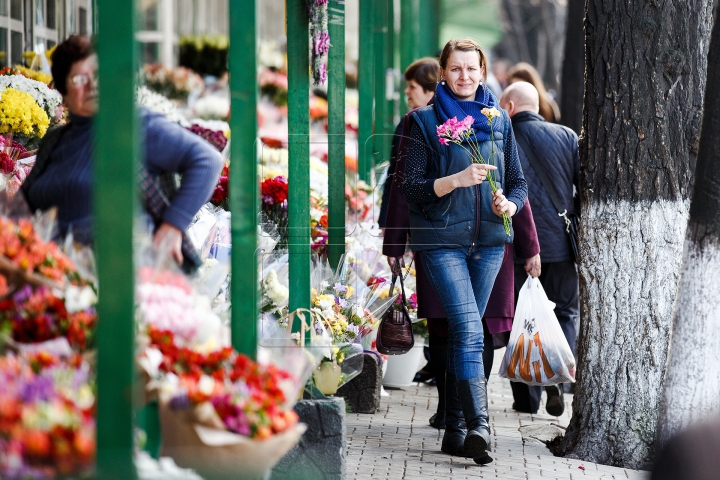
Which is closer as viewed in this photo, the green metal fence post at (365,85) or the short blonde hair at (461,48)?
the short blonde hair at (461,48)

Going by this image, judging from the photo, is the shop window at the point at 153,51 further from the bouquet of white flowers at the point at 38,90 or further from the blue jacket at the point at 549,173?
the blue jacket at the point at 549,173

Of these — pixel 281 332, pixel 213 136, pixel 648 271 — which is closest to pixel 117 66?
pixel 281 332

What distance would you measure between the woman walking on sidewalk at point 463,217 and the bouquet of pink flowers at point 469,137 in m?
0.02

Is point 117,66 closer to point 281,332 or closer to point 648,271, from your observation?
point 281,332

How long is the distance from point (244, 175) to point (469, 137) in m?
1.55

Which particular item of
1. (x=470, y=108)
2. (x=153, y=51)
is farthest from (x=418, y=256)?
(x=153, y=51)

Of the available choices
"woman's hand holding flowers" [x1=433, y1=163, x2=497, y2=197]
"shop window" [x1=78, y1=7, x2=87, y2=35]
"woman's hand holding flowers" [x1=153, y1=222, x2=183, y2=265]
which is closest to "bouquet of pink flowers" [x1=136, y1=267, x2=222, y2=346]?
"woman's hand holding flowers" [x1=153, y1=222, x2=183, y2=265]

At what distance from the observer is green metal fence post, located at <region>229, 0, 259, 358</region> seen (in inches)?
140

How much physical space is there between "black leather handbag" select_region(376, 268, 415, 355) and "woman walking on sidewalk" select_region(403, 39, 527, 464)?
1.54 feet

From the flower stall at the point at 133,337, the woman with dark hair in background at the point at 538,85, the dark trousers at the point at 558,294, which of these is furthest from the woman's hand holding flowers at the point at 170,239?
the woman with dark hair in background at the point at 538,85

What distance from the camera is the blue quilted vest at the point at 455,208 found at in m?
4.87

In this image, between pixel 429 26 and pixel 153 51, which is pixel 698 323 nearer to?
pixel 153 51

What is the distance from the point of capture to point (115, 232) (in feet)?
8.78

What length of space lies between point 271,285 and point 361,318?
56cm
